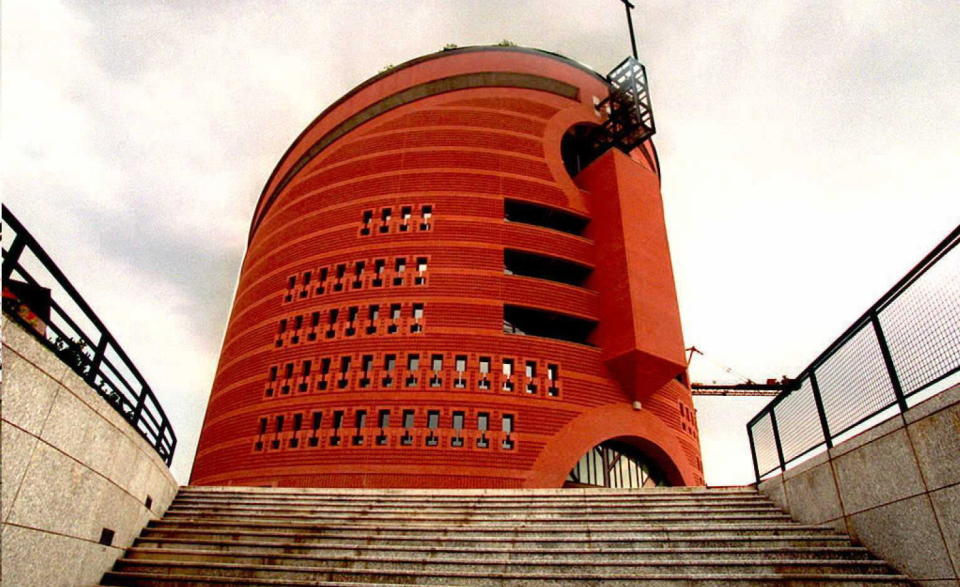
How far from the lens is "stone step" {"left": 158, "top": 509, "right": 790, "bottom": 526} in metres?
7.75

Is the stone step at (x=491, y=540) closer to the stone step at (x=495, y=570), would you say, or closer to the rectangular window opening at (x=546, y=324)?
the stone step at (x=495, y=570)

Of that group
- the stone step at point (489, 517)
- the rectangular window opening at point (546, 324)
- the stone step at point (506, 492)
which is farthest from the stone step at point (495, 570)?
the rectangular window opening at point (546, 324)

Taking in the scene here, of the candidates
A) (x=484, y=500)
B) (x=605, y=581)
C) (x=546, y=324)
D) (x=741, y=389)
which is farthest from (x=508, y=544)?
(x=741, y=389)

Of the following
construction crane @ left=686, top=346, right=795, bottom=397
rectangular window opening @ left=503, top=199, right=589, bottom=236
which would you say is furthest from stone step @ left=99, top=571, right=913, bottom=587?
construction crane @ left=686, top=346, right=795, bottom=397

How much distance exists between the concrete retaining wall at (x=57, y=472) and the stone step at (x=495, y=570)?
812 mm

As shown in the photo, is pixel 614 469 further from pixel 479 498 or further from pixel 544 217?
pixel 479 498

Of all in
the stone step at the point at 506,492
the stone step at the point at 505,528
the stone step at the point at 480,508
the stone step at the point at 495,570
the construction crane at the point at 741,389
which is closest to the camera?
the stone step at the point at 495,570

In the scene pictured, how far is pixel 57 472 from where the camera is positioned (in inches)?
219

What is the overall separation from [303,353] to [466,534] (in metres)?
16.5

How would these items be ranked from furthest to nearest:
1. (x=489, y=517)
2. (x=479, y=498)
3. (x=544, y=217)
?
(x=544, y=217), (x=479, y=498), (x=489, y=517)

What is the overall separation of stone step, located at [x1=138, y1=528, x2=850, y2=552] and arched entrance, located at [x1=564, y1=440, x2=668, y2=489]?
1403 cm

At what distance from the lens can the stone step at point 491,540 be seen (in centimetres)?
657

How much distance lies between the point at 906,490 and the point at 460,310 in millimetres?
17176

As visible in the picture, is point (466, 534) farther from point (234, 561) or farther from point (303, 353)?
point (303, 353)
